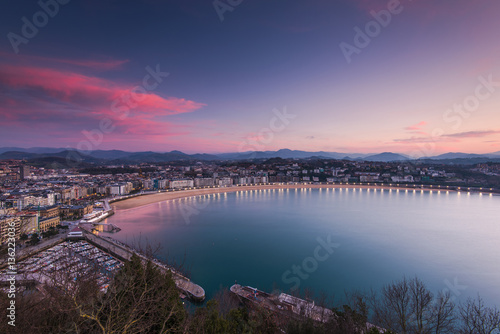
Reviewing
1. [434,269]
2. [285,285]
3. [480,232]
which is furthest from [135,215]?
[480,232]

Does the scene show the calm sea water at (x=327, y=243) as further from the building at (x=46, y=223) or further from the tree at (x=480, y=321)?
the building at (x=46, y=223)

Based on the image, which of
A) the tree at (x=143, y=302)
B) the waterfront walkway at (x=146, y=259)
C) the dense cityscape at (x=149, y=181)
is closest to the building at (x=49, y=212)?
the dense cityscape at (x=149, y=181)

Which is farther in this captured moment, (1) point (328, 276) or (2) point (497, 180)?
(2) point (497, 180)

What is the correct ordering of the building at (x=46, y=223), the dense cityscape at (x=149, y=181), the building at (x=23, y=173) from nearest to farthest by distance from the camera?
1. the building at (x=46, y=223)
2. the dense cityscape at (x=149, y=181)
3. the building at (x=23, y=173)

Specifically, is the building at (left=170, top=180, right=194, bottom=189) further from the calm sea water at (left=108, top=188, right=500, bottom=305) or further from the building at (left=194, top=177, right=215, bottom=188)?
the calm sea water at (left=108, top=188, right=500, bottom=305)

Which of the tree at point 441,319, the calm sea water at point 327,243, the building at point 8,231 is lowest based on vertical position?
the calm sea water at point 327,243

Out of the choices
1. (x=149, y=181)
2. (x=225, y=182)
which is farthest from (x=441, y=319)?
(x=149, y=181)

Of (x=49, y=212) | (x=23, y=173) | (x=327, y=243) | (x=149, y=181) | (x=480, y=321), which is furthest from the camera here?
(x=23, y=173)

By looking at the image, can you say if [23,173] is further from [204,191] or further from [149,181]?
[204,191]

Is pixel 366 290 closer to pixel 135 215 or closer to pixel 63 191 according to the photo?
pixel 135 215
